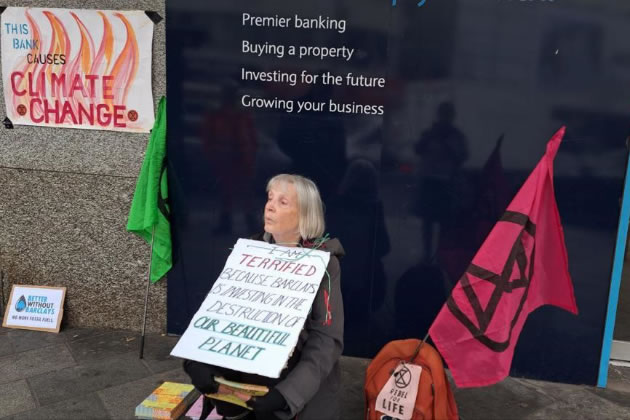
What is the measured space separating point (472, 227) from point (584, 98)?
1110mm

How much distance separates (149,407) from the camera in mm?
3766

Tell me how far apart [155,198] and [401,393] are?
2267mm

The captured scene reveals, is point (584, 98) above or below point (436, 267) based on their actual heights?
above

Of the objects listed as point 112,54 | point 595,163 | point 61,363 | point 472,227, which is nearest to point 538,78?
point 595,163

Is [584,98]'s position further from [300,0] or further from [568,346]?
[300,0]

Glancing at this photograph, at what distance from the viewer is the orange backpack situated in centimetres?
335

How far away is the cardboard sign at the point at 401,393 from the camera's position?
3342 millimetres

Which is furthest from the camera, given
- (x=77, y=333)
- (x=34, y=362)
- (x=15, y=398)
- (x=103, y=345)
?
(x=77, y=333)

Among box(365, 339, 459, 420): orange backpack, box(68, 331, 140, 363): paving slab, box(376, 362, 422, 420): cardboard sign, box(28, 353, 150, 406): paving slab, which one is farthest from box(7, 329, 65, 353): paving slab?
box(376, 362, 422, 420): cardboard sign

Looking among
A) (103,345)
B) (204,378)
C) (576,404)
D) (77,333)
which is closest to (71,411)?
(103,345)

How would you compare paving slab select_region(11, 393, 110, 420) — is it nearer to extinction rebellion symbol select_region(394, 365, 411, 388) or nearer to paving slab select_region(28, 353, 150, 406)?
paving slab select_region(28, 353, 150, 406)

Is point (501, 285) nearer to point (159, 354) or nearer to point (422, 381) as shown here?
point (422, 381)

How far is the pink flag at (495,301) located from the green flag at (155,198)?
2267mm

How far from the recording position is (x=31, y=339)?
4.88 m
